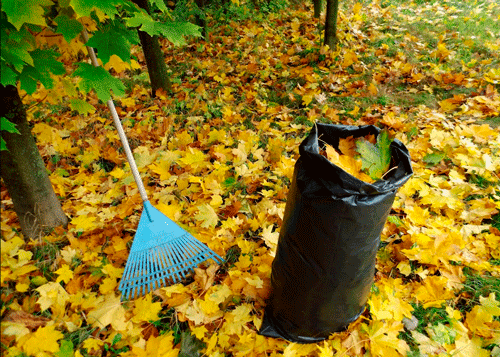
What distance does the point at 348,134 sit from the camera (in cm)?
131

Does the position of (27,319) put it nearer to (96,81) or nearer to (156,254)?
(156,254)

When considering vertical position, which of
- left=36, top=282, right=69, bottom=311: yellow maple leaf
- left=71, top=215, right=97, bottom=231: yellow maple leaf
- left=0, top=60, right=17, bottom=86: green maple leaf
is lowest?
left=36, top=282, right=69, bottom=311: yellow maple leaf

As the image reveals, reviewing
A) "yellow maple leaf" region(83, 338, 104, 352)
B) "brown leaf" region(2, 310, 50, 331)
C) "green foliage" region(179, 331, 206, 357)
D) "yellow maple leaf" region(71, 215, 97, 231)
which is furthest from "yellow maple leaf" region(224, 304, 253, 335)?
"yellow maple leaf" region(71, 215, 97, 231)

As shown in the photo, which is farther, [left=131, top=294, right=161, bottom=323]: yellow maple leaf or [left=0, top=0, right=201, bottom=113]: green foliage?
[left=131, top=294, right=161, bottom=323]: yellow maple leaf

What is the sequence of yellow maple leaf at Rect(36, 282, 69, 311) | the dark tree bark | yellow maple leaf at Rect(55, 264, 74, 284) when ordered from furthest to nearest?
1. the dark tree bark
2. yellow maple leaf at Rect(55, 264, 74, 284)
3. yellow maple leaf at Rect(36, 282, 69, 311)

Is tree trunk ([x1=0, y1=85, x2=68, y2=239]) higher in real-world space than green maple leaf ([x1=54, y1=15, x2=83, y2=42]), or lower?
lower

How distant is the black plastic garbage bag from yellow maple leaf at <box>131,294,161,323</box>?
556 mm

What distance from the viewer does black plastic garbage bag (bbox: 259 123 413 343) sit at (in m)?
1.04

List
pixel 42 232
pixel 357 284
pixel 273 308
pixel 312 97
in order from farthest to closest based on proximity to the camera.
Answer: pixel 312 97 → pixel 42 232 → pixel 273 308 → pixel 357 284

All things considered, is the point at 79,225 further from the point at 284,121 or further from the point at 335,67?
the point at 335,67

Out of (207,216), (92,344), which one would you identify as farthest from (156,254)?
(92,344)

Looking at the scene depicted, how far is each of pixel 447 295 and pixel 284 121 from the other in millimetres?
2175

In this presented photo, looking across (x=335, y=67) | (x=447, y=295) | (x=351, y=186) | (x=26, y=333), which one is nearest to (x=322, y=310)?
(x=351, y=186)

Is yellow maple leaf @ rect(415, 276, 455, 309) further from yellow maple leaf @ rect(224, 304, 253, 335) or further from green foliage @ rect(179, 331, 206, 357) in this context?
green foliage @ rect(179, 331, 206, 357)
